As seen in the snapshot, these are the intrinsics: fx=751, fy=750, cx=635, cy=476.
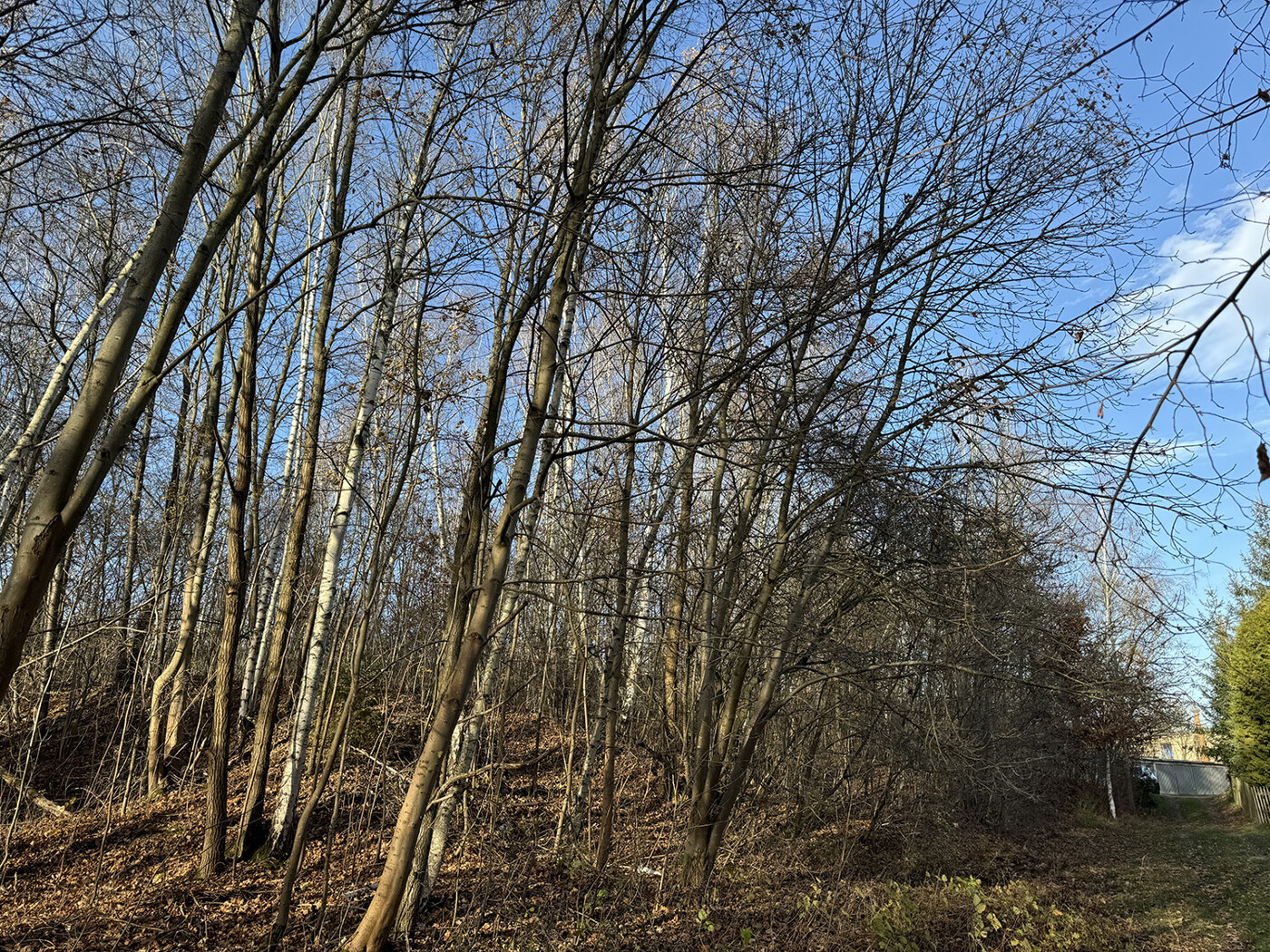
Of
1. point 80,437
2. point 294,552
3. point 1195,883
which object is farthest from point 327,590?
point 1195,883

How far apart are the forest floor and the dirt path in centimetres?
8

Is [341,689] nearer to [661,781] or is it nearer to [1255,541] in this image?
[661,781]

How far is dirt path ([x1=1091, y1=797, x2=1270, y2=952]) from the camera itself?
923 cm

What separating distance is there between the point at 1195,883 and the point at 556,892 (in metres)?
12.7

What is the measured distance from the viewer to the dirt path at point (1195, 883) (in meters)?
9.23

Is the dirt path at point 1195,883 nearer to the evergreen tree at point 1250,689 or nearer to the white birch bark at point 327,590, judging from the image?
the evergreen tree at point 1250,689

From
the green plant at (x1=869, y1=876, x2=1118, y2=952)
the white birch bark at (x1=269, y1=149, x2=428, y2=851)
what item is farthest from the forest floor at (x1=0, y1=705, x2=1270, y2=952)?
the white birch bark at (x1=269, y1=149, x2=428, y2=851)

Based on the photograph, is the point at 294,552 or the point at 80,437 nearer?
the point at 80,437

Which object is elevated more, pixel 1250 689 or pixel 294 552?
pixel 1250 689

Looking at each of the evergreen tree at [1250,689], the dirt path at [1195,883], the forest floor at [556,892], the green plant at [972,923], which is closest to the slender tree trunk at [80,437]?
the forest floor at [556,892]

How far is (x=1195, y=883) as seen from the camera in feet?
42.1

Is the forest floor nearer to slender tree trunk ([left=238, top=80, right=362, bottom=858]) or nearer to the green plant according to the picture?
the green plant

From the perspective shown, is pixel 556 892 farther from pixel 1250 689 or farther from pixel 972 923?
pixel 1250 689

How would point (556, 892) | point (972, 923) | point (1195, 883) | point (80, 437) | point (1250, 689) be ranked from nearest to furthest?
point (80, 437)
point (556, 892)
point (972, 923)
point (1195, 883)
point (1250, 689)
